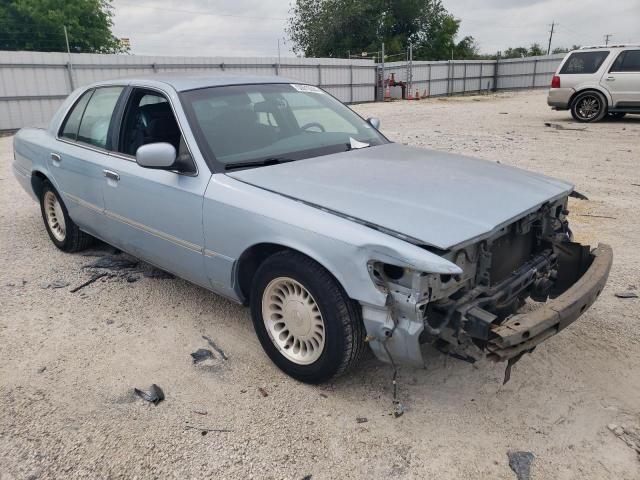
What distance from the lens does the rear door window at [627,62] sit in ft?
42.5

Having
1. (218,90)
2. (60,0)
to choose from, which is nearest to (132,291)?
(218,90)

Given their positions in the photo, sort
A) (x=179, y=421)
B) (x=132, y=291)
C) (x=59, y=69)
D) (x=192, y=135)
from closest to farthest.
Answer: (x=179, y=421), (x=192, y=135), (x=132, y=291), (x=59, y=69)

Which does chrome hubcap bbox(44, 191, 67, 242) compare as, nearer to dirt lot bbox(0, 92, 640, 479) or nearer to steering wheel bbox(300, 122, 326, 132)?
dirt lot bbox(0, 92, 640, 479)

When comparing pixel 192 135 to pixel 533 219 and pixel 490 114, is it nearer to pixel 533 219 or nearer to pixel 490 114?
pixel 533 219

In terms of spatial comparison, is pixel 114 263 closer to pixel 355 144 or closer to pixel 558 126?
pixel 355 144

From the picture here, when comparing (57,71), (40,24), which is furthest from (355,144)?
(40,24)

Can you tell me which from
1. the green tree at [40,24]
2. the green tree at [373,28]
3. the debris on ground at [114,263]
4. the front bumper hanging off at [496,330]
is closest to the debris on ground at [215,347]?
the front bumper hanging off at [496,330]

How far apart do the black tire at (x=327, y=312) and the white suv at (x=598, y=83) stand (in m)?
13.4

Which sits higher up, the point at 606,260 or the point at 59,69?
the point at 59,69

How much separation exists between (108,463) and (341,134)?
2647 mm

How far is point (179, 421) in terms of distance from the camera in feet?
8.97

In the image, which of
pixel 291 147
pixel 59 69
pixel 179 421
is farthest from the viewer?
pixel 59 69

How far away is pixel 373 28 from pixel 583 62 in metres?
35.9

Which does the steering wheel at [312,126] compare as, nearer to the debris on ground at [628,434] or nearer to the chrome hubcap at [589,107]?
the debris on ground at [628,434]
